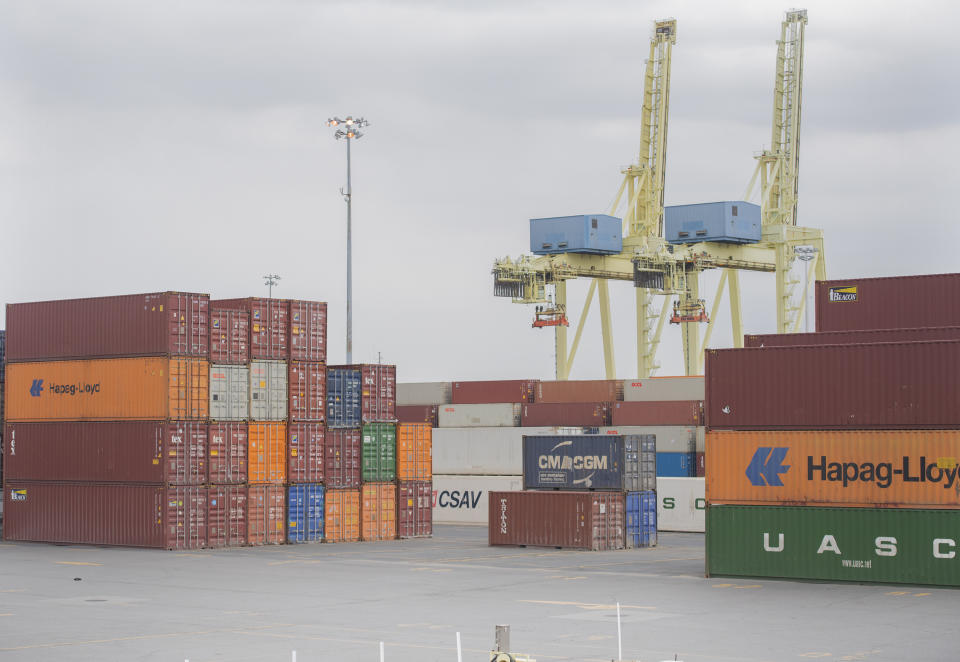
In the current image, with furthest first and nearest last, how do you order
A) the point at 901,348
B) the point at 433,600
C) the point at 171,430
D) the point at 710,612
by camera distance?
the point at 171,430 < the point at 901,348 < the point at 433,600 < the point at 710,612

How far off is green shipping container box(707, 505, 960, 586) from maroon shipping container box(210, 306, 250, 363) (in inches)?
716

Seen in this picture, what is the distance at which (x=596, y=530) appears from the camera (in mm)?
43688

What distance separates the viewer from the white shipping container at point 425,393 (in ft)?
228

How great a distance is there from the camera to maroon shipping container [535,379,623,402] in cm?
6544

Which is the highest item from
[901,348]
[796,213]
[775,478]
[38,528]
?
[796,213]

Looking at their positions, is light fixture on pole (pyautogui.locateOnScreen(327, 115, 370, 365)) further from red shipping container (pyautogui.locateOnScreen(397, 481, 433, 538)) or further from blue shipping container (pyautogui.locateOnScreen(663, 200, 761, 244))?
blue shipping container (pyautogui.locateOnScreen(663, 200, 761, 244))

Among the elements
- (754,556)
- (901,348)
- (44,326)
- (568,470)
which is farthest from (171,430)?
(901,348)

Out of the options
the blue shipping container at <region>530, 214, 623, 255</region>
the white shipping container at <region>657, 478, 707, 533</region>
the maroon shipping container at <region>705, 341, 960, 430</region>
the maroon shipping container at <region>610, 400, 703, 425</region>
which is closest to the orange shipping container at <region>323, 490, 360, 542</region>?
the white shipping container at <region>657, 478, 707, 533</region>

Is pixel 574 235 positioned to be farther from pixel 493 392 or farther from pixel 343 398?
pixel 343 398

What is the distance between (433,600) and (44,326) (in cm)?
2326

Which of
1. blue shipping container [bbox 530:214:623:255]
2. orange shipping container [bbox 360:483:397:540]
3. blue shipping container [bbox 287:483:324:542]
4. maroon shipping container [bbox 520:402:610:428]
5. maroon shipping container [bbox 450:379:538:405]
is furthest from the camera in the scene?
blue shipping container [bbox 530:214:623:255]

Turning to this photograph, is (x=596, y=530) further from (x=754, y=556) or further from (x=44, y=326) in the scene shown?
(x=44, y=326)

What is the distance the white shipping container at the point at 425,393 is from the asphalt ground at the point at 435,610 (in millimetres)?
27629

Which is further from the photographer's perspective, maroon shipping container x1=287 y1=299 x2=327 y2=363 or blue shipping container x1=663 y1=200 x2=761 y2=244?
blue shipping container x1=663 y1=200 x2=761 y2=244
